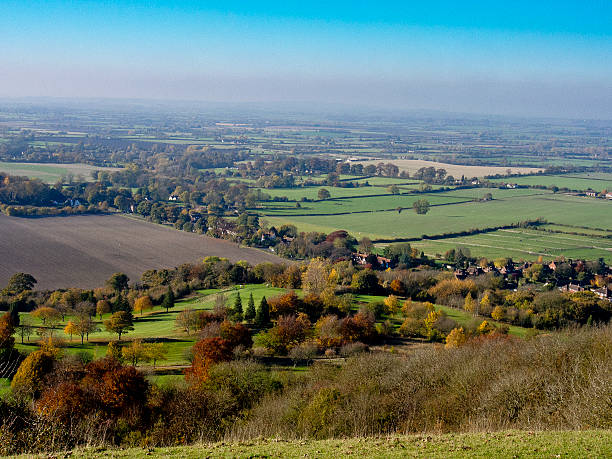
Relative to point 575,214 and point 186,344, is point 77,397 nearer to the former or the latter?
point 186,344

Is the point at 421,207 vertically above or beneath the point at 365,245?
above

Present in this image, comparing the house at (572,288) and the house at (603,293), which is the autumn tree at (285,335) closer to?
the house at (572,288)

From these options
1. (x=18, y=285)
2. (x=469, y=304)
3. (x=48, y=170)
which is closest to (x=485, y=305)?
(x=469, y=304)

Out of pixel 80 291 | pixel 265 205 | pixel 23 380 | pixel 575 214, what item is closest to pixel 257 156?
pixel 265 205

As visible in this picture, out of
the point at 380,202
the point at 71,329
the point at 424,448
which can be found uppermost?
the point at 424,448

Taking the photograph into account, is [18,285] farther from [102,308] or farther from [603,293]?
[603,293]

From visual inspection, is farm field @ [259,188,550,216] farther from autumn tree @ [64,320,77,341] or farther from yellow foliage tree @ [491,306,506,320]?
autumn tree @ [64,320,77,341]

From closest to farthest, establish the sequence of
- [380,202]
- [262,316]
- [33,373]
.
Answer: [33,373], [262,316], [380,202]
